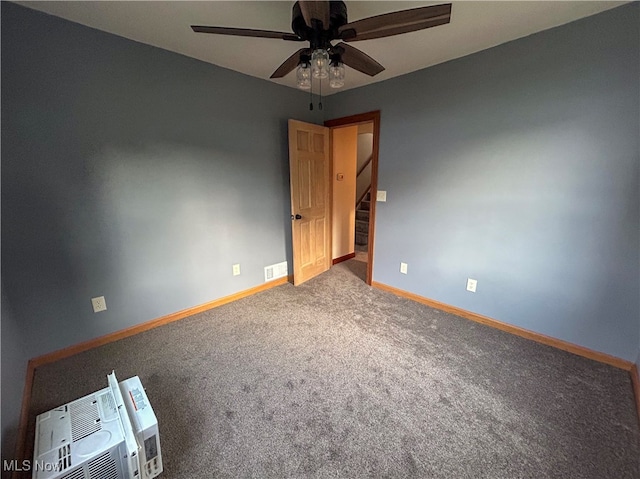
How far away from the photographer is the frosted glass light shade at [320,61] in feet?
4.64

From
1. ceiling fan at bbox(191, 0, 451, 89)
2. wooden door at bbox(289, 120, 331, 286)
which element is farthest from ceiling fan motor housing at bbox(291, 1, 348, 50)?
wooden door at bbox(289, 120, 331, 286)

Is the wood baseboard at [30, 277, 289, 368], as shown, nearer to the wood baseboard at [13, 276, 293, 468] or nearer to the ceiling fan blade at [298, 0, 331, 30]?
the wood baseboard at [13, 276, 293, 468]

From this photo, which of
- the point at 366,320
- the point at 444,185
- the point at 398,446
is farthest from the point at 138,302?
the point at 444,185

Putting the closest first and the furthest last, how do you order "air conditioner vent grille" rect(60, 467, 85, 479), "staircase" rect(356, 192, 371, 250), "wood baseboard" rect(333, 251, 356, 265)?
"air conditioner vent grille" rect(60, 467, 85, 479), "wood baseboard" rect(333, 251, 356, 265), "staircase" rect(356, 192, 371, 250)

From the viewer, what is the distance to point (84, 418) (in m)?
1.21

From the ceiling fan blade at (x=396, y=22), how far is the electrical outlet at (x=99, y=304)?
252 centimetres

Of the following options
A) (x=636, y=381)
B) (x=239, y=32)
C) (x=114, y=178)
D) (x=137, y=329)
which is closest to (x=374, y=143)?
(x=239, y=32)

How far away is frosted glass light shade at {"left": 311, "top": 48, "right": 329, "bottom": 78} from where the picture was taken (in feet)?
4.64

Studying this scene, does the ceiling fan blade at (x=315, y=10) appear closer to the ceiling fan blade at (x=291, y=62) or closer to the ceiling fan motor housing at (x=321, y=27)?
the ceiling fan motor housing at (x=321, y=27)

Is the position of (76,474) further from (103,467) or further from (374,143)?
(374,143)

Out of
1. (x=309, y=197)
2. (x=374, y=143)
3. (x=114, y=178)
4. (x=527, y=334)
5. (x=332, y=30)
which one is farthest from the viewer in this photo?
(x=309, y=197)

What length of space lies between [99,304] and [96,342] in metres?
0.31

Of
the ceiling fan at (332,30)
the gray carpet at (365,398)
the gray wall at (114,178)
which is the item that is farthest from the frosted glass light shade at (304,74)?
the gray carpet at (365,398)

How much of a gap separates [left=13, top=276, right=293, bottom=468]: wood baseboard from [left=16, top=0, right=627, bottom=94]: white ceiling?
2.28 m
